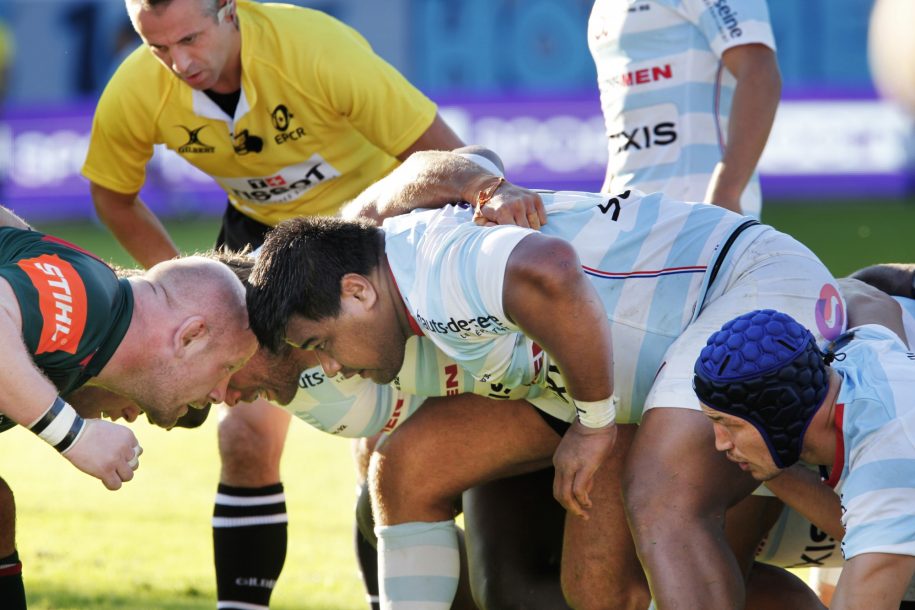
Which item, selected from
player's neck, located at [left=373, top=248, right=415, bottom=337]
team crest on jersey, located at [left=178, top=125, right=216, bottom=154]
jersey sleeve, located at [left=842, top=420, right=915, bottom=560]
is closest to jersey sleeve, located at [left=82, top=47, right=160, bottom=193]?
team crest on jersey, located at [left=178, top=125, right=216, bottom=154]

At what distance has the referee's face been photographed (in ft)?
14.5

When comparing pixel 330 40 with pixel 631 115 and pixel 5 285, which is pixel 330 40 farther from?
pixel 5 285

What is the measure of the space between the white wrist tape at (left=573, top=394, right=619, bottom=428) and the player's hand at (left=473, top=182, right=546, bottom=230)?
1.68ft

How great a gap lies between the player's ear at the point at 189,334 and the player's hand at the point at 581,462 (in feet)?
3.26

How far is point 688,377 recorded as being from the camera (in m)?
3.19

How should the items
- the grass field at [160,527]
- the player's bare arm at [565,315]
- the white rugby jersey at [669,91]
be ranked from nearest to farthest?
the player's bare arm at [565,315], the white rugby jersey at [669,91], the grass field at [160,527]

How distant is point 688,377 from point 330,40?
2.16m

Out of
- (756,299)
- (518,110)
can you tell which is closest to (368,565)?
(756,299)

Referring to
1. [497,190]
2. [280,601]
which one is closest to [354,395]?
[497,190]

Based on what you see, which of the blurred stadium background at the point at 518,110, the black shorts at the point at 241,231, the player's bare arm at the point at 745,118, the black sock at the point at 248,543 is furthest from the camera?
the blurred stadium background at the point at 518,110

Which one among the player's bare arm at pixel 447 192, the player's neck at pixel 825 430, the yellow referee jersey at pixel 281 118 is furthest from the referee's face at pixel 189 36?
the player's neck at pixel 825 430

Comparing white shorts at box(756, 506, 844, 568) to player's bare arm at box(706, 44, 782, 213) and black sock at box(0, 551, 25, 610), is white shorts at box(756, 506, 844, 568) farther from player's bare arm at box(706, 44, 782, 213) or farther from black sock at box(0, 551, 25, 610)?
black sock at box(0, 551, 25, 610)

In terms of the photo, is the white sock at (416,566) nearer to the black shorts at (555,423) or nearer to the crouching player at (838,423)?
the black shorts at (555,423)

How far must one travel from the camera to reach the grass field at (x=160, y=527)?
5.06m
